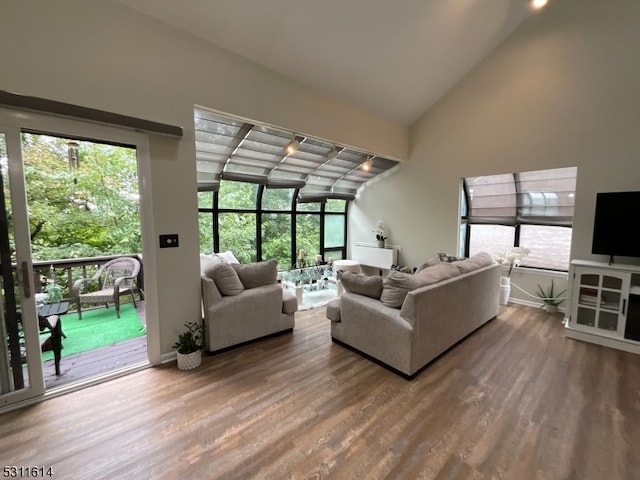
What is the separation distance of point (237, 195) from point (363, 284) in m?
3.51

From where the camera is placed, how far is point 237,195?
208 inches

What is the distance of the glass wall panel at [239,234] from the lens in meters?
5.18

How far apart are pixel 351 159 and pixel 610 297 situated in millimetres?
4206

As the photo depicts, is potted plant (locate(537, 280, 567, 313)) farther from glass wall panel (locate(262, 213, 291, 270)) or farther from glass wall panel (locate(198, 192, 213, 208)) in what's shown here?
glass wall panel (locate(198, 192, 213, 208))

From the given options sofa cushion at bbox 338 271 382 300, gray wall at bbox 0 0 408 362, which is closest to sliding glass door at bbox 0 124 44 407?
gray wall at bbox 0 0 408 362

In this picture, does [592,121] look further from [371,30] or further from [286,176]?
[286,176]

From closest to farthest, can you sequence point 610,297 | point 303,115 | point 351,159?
point 610,297
point 303,115
point 351,159

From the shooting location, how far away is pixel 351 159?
5.24 m

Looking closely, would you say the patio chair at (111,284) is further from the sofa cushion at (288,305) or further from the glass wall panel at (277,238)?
the sofa cushion at (288,305)

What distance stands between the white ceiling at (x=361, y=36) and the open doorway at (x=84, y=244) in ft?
5.24

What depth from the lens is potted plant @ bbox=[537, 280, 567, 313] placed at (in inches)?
159

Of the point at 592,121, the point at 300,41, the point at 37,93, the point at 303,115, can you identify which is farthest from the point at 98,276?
the point at 592,121

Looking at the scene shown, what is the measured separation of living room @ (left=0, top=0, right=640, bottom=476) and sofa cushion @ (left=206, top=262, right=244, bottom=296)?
0.69 feet

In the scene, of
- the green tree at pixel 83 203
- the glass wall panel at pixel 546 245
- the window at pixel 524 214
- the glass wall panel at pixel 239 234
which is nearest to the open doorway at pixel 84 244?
the green tree at pixel 83 203
